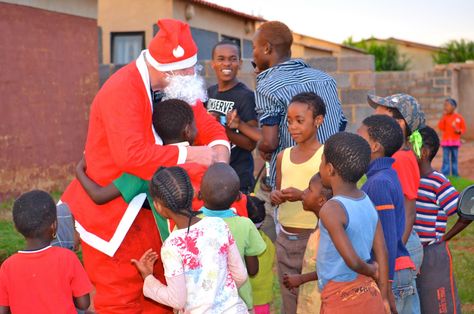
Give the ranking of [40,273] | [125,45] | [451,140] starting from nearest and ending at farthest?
[40,273] < [451,140] < [125,45]

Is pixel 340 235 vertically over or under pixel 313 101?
under

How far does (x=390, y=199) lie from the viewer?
420 centimetres

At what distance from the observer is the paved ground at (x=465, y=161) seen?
1822cm

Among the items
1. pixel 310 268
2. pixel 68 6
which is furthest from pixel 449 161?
pixel 310 268

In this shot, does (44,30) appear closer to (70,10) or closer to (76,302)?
(70,10)

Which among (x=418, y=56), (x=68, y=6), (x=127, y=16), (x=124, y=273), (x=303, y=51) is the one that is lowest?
(x=124, y=273)

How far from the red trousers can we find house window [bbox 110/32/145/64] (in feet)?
56.6

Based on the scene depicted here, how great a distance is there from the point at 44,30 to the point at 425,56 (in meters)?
31.1

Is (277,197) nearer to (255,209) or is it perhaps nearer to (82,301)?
(255,209)

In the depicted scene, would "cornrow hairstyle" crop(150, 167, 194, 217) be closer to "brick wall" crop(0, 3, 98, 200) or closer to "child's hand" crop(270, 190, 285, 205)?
"child's hand" crop(270, 190, 285, 205)

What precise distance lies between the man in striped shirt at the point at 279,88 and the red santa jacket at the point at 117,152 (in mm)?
832

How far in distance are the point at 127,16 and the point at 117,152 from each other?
17.8 metres

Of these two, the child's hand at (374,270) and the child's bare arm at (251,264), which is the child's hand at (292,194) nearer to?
the child's bare arm at (251,264)

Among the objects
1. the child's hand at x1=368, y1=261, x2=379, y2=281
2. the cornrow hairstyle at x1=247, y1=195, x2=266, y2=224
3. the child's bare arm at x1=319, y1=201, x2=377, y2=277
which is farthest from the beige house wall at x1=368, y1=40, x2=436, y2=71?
the child's bare arm at x1=319, y1=201, x2=377, y2=277
